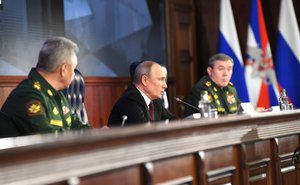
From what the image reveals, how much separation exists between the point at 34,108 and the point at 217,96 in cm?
239

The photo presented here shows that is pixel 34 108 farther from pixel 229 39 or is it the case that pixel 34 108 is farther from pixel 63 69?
pixel 229 39

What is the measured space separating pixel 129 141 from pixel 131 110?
1.49m

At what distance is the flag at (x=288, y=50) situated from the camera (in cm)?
650

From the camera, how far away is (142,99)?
13.0ft

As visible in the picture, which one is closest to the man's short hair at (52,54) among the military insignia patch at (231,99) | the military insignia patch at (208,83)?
the military insignia patch at (208,83)

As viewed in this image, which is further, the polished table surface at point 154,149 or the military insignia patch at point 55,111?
the military insignia patch at point 55,111

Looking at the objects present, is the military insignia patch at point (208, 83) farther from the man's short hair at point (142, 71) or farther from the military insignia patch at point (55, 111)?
the military insignia patch at point (55, 111)

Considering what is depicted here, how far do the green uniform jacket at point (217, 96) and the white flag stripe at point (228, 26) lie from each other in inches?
56.2

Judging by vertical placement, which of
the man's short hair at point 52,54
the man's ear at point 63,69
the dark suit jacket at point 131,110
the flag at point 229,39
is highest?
the flag at point 229,39

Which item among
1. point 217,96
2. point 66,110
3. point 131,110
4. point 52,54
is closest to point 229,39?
point 217,96

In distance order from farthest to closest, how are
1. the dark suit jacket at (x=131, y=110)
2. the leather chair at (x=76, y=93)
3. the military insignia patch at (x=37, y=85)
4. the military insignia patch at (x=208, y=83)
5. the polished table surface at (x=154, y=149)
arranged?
the military insignia patch at (x=208, y=83) → the leather chair at (x=76, y=93) → the dark suit jacket at (x=131, y=110) → the military insignia patch at (x=37, y=85) → the polished table surface at (x=154, y=149)

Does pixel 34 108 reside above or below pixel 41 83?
below

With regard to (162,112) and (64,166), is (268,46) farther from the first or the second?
(64,166)

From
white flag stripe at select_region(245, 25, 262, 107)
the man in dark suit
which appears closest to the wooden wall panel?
white flag stripe at select_region(245, 25, 262, 107)
